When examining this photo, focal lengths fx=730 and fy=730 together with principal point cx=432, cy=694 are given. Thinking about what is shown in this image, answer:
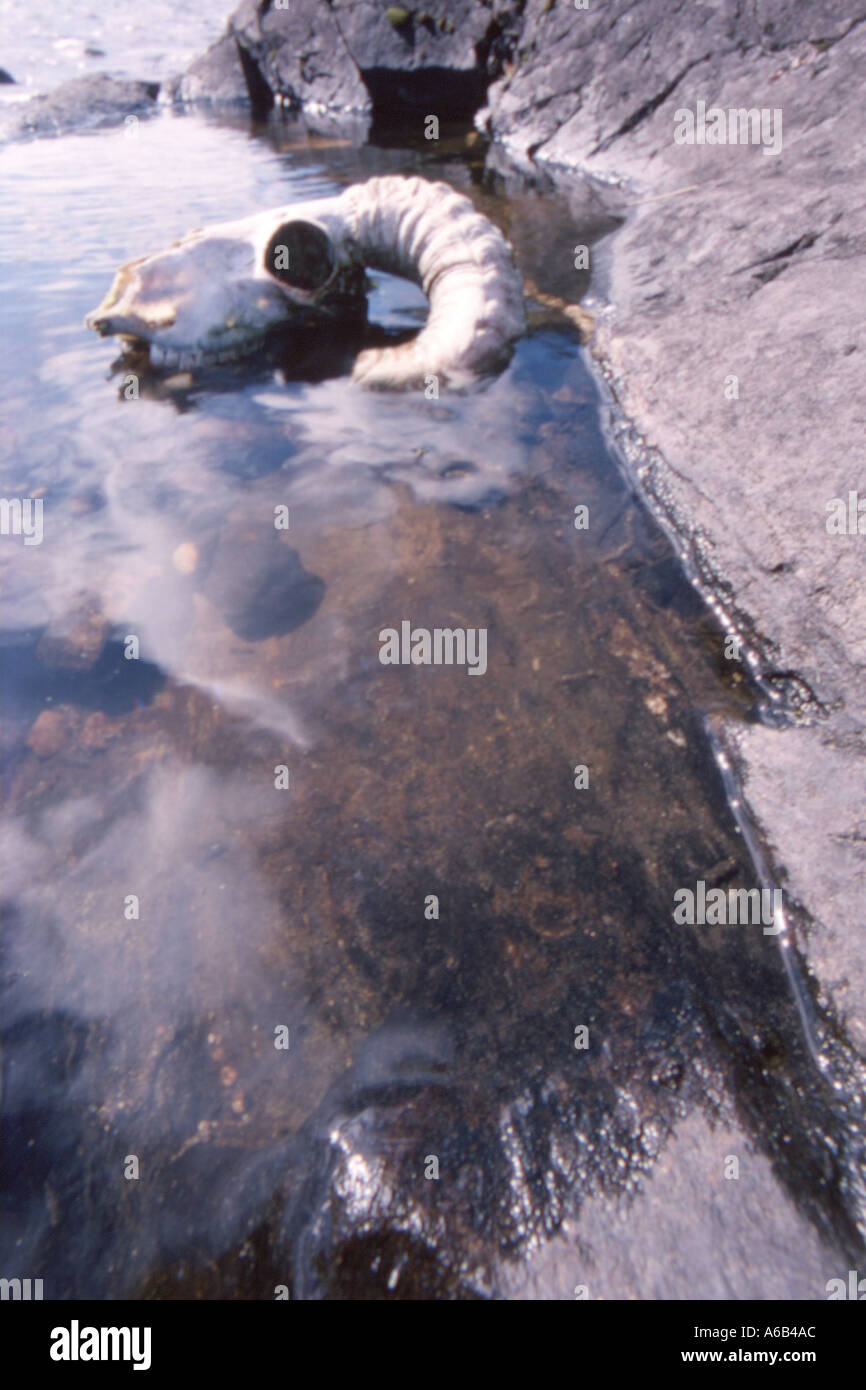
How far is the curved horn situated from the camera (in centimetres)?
391

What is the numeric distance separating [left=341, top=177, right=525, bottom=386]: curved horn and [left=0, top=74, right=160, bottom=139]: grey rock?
934cm

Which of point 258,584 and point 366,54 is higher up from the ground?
point 366,54

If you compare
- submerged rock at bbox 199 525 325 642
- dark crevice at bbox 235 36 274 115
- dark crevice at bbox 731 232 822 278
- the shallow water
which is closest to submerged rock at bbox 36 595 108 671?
the shallow water

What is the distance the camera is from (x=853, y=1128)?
4.64ft

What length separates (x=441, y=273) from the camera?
4355 millimetres

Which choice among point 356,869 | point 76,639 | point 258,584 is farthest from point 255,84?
point 356,869

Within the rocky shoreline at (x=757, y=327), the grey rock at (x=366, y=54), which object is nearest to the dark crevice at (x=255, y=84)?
the grey rock at (x=366, y=54)

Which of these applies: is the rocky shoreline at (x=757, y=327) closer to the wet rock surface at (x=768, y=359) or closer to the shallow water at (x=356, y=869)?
the wet rock surface at (x=768, y=359)

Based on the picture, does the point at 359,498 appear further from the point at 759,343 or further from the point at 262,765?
the point at 759,343

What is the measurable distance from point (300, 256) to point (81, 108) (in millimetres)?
11016

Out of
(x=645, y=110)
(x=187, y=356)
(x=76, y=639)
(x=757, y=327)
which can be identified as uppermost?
(x=645, y=110)

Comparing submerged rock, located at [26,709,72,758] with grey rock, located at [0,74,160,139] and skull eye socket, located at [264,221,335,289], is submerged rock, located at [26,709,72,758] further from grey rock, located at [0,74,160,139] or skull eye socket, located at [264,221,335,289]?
grey rock, located at [0,74,160,139]

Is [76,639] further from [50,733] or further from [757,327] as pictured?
[757,327]

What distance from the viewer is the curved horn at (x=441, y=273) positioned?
3.91 m
